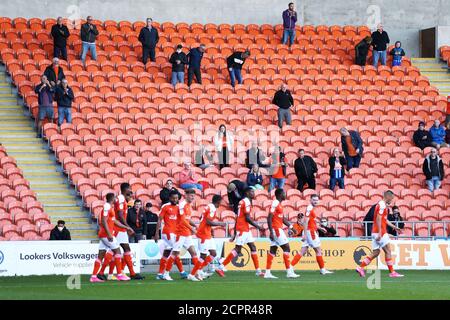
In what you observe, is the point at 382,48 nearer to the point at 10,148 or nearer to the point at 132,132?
the point at 132,132

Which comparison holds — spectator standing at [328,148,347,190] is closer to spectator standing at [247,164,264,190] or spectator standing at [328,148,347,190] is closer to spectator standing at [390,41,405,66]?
spectator standing at [247,164,264,190]

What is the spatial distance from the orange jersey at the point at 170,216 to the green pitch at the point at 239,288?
1.11 m

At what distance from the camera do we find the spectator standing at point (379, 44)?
120 ft

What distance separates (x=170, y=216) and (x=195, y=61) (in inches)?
476

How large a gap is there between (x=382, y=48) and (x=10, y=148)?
13204 mm

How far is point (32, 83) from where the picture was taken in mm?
33000

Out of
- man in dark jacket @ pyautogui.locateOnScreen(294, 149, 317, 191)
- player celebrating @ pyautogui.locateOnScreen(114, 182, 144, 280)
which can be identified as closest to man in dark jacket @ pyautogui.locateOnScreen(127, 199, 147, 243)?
player celebrating @ pyautogui.locateOnScreen(114, 182, 144, 280)

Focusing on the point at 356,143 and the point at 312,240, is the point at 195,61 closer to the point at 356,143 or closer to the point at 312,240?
the point at 356,143

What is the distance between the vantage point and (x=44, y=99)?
103ft

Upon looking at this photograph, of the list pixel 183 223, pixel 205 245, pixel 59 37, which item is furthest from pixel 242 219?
pixel 59 37

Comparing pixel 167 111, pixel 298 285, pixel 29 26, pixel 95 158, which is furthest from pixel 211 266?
pixel 29 26

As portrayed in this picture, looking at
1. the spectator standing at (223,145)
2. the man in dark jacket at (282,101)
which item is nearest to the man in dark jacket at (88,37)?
the spectator standing at (223,145)

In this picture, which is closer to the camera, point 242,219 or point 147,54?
point 242,219

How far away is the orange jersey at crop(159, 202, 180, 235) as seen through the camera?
22594 mm
